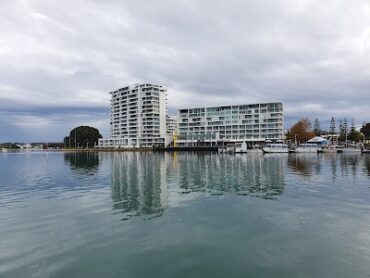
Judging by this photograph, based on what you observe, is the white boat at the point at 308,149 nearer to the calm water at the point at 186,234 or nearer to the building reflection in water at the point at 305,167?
the building reflection in water at the point at 305,167

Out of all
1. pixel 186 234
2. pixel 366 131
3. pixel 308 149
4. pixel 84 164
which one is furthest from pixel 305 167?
pixel 366 131

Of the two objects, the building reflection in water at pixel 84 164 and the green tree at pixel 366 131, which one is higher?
the green tree at pixel 366 131

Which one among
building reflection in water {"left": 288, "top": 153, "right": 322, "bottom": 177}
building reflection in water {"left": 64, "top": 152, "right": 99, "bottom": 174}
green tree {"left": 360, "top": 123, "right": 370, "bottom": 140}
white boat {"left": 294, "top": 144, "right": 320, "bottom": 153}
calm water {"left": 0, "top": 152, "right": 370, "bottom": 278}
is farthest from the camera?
green tree {"left": 360, "top": 123, "right": 370, "bottom": 140}

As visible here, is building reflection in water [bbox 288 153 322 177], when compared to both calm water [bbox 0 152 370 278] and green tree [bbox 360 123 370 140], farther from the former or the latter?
green tree [bbox 360 123 370 140]

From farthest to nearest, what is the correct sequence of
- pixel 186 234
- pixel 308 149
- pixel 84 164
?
pixel 308 149
pixel 84 164
pixel 186 234

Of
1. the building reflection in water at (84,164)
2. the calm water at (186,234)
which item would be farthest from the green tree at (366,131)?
the calm water at (186,234)

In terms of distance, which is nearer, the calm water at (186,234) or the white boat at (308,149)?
the calm water at (186,234)

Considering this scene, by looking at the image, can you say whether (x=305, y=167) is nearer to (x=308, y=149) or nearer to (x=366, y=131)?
(x=308, y=149)

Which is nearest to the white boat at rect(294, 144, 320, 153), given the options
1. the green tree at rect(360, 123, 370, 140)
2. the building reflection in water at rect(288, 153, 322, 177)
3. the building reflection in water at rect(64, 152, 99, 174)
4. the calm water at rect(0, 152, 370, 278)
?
the green tree at rect(360, 123, 370, 140)

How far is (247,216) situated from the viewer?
72.4 feet

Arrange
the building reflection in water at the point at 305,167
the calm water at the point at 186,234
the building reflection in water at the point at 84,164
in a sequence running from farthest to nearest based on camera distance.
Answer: the building reflection in water at the point at 84,164
the building reflection in water at the point at 305,167
the calm water at the point at 186,234

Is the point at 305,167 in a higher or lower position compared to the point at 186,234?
lower

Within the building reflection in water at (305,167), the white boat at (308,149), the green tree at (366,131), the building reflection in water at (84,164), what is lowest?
the building reflection in water at (305,167)

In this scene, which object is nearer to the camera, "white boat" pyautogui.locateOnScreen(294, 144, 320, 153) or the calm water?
the calm water
